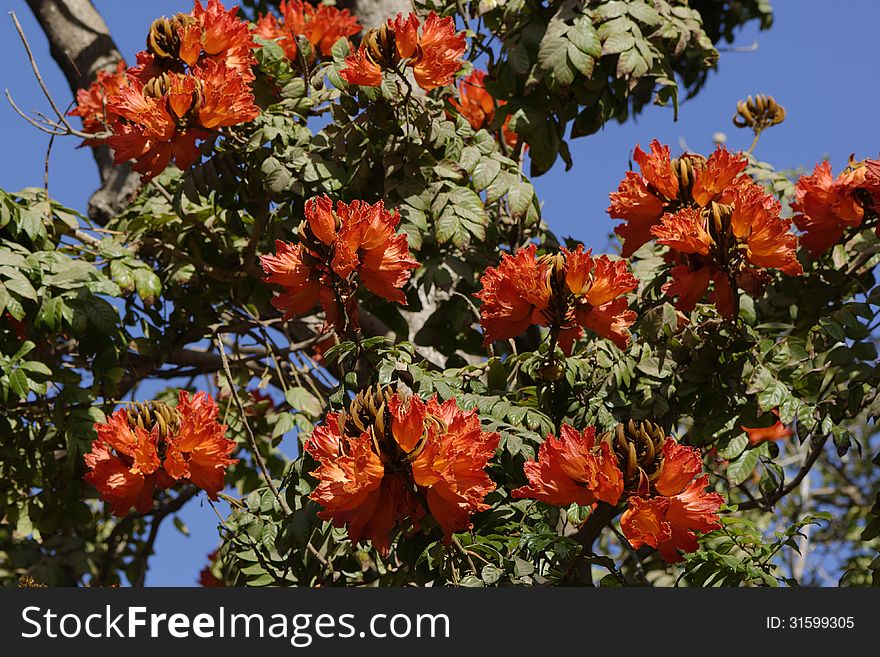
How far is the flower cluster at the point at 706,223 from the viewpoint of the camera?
310 centimetres

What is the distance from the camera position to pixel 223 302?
4.65 m

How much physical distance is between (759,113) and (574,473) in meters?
2.34

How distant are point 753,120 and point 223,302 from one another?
2.12m

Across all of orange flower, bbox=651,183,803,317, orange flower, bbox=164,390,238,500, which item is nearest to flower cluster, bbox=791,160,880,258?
orange flower, bbox=651,183,803,317

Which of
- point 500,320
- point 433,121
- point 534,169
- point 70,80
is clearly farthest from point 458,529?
point 70,80

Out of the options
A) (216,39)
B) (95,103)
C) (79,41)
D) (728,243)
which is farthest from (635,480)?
(79,41)

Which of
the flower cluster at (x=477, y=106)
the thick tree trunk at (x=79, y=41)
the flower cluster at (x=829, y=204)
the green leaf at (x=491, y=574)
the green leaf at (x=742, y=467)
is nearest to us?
the green leaf at (x=491, y=574)

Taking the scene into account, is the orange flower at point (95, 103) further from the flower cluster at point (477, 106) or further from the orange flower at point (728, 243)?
the orange flower at point (728, 243)

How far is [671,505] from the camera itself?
261cm

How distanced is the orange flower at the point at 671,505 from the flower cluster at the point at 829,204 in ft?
4.39

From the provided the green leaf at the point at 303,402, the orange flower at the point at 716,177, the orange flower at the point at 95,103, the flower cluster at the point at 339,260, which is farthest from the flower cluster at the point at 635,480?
the orange flower at the point at 95,103

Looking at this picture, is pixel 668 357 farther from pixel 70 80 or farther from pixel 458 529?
pixel 70 80

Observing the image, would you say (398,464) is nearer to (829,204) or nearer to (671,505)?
(671,505)

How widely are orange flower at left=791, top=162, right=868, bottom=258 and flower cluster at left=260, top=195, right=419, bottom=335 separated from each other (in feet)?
4.60
